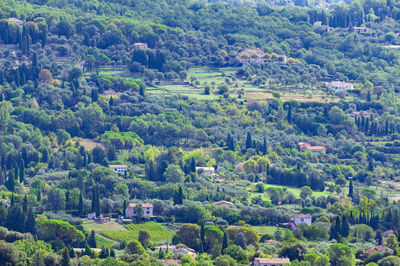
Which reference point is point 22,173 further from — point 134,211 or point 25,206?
point 25,206

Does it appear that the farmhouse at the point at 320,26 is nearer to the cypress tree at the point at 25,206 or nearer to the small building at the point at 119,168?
the small building at the point at 119,168

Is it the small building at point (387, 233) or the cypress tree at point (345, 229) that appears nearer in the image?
the cypress tree at point (345, 229)

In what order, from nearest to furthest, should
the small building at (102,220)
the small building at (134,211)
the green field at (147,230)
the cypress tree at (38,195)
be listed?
the green field at (147,230), the small building at (102,220), the small building at (134,211), the cypress tree at (38,195)

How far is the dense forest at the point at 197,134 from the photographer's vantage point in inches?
3123

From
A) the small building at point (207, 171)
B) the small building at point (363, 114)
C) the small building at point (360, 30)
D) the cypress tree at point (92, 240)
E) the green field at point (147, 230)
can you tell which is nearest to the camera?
the cypress tree at point (92, 240)

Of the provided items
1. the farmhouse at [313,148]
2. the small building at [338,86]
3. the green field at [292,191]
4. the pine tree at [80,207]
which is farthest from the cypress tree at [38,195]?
the small building at [338,86]

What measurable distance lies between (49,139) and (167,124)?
987 centimetres

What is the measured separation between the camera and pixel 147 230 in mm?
81875

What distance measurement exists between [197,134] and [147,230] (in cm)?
2591

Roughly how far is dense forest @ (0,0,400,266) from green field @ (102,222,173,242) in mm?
176

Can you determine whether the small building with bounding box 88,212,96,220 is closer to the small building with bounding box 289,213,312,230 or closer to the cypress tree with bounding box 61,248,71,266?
the small building with bounding box 289,213,312,230

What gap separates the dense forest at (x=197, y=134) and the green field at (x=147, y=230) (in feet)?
0.58

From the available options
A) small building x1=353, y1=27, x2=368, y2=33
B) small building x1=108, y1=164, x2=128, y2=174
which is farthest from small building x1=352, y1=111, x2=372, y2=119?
small building x1=353, y1=27, x2=368, y2=33

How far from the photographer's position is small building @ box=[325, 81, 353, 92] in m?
124
